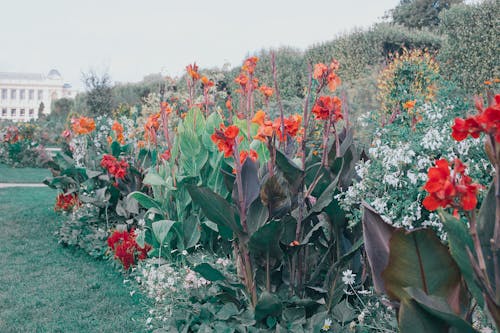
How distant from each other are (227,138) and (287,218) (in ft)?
1.88

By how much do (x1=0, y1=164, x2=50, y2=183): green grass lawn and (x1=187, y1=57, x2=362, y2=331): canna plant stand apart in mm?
9647

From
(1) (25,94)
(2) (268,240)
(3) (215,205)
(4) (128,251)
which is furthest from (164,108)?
(1) (25,94)

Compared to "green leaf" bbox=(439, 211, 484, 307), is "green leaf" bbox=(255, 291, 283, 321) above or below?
below

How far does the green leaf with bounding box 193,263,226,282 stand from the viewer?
279 centimetres

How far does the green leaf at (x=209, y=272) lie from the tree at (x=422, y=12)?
30039 mm

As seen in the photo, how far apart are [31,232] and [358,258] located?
14.5 feet

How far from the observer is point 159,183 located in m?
3.86

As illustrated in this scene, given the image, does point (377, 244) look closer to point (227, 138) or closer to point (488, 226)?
point (488, 226)

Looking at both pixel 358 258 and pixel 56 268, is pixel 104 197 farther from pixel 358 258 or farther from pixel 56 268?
pixel 358 258

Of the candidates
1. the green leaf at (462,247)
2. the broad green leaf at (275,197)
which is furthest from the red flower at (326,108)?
the green leaf at (462,247)

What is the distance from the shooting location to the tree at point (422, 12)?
30.0 m

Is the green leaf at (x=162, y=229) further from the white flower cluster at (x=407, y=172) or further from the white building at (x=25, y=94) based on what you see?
the white building at (x=25, y=94)

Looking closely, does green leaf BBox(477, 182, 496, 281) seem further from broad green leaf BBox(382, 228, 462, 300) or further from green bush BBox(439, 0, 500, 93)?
green bush BBox(439, 0, 500, 93)

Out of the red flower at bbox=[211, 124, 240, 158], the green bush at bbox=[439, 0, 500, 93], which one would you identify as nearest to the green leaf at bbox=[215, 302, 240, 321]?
the red flower at bbox=[211, 124, 240, 158]
